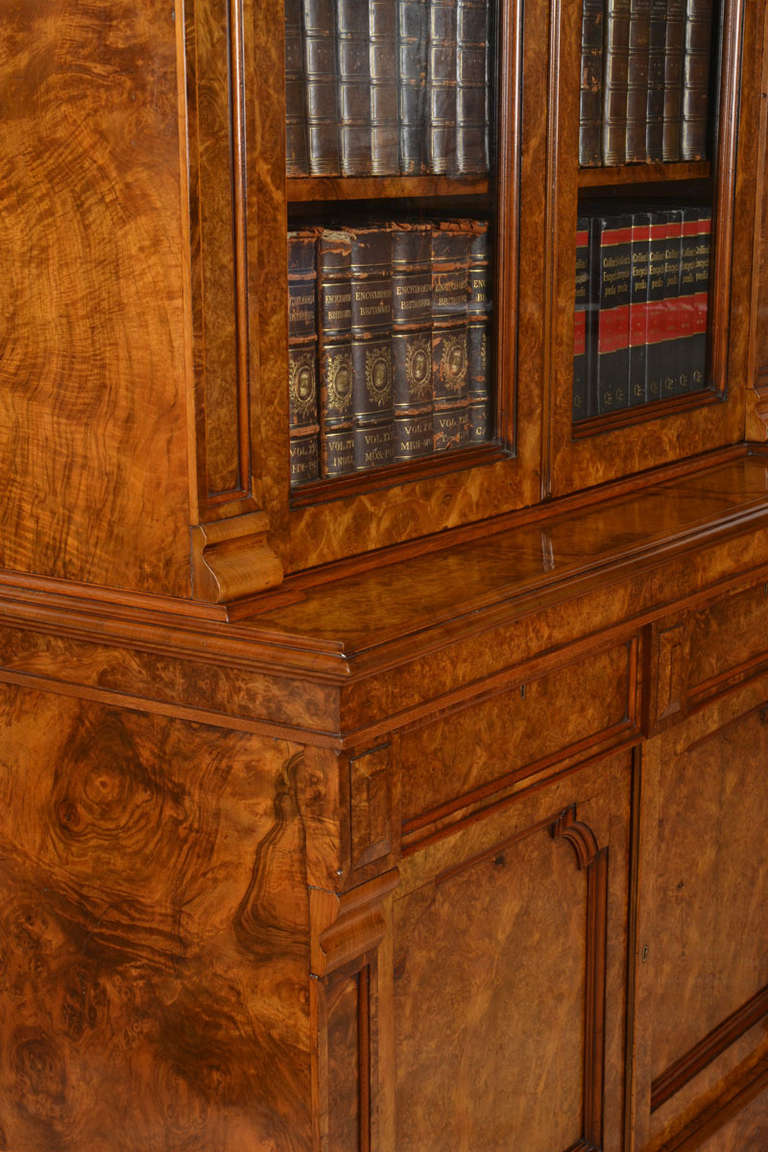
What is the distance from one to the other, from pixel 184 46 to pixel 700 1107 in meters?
1.81

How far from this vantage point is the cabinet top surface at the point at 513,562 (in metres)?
1.62

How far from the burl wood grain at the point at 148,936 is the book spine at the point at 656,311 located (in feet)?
3.43

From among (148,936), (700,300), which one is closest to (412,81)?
(700,300)

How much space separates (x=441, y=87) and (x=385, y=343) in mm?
324

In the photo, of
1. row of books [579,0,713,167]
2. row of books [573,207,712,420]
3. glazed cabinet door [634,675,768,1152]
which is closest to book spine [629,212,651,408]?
row of books [573,207,712,420]

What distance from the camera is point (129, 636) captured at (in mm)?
1647

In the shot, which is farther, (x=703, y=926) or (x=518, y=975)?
(x=703, y=926)

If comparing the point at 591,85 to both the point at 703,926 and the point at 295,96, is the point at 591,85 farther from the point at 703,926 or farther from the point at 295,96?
the point at 703,926

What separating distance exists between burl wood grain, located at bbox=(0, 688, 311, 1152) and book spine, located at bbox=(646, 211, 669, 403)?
3.43 ft

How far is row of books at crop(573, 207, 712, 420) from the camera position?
217cm

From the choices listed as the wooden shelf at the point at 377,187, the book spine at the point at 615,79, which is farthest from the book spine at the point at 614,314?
the wooden shelf at the point at 377,187

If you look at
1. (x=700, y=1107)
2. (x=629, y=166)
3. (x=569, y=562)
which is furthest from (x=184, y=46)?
(x=700, y=1107)

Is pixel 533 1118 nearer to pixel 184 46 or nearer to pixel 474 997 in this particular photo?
pixel 474 997

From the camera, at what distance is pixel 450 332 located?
196 cm
